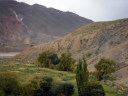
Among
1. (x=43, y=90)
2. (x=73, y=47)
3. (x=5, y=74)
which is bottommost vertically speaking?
(x=43, y=90)

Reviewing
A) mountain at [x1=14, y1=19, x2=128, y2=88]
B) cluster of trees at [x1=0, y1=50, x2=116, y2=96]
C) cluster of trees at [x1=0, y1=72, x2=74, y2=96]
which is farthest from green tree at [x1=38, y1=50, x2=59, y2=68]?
cluster of trees at [x1=0, y1=72, x2=74, y2=96]

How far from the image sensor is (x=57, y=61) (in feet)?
215

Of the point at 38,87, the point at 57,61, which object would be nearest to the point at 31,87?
the point at 38,87

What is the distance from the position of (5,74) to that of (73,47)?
63.0m

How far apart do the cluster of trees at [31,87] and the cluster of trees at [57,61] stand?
111 ft

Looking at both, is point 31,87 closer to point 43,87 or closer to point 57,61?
point 43,87

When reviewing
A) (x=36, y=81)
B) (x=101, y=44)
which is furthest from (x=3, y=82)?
(x=101, y=44)

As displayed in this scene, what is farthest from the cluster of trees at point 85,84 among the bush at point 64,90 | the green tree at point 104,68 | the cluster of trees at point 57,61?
the cluster of trees at point 57,61

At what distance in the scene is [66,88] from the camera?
85.8 ft

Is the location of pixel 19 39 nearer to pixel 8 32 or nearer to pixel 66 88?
pixel 8 32

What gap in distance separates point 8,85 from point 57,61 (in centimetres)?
4131

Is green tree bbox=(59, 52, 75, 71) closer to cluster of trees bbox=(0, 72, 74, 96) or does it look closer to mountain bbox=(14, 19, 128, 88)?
mountain bbox=(14, 19, 128, 88)

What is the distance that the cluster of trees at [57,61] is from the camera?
59969 millimetres

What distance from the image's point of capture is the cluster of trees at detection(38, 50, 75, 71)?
60.0 m
